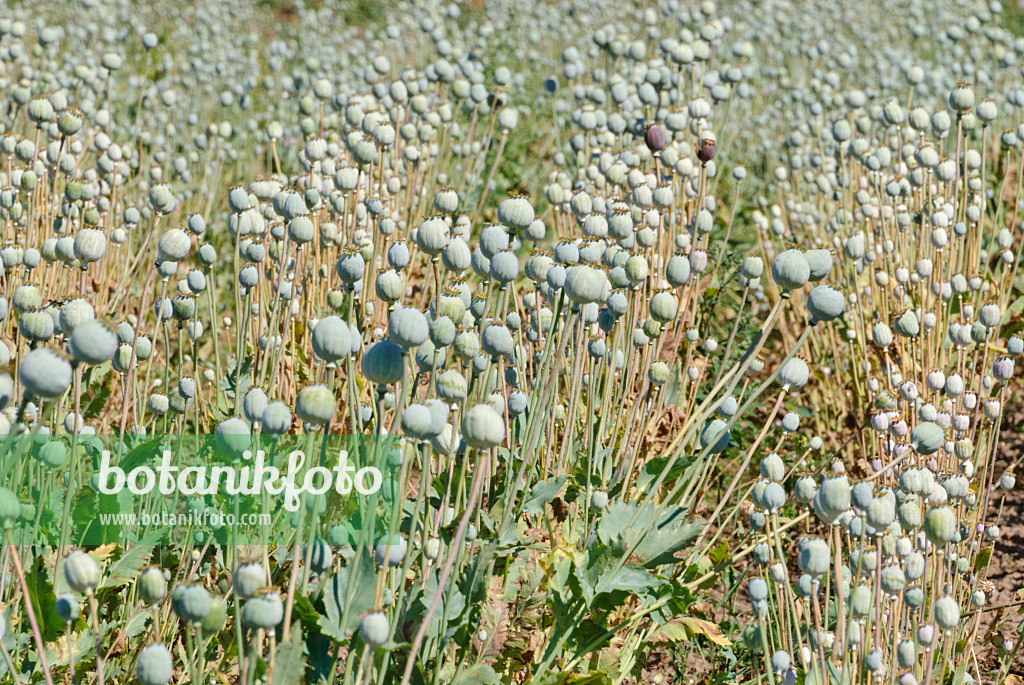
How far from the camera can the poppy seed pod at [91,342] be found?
1100mm

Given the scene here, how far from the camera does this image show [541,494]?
194 cm

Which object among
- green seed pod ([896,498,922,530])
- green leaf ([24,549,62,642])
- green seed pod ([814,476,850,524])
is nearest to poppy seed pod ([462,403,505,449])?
green seed pod ([814,476,850,524])

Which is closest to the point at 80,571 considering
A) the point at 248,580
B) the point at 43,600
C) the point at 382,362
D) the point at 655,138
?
the point at 248,580

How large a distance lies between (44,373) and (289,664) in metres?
0.49

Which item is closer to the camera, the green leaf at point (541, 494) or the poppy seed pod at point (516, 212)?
the poppy seed pod at point (516, 212)

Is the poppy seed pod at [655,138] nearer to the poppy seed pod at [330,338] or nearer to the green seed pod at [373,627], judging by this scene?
the poppy seed pod at [330,338]

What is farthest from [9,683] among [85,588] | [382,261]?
[382,261]

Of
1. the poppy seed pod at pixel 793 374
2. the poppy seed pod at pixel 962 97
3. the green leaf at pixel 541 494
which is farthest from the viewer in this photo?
the poppy seed pod at pixel 962 97

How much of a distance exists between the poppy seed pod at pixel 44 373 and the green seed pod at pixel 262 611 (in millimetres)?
339

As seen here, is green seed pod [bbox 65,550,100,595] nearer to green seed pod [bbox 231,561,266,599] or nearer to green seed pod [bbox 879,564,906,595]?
green seed pod [bbox 231,561,266,599]

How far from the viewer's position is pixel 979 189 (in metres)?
3.20

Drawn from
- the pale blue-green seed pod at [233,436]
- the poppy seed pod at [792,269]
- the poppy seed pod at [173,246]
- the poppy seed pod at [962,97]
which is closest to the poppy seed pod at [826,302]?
the poppy seed pod at [792,269]

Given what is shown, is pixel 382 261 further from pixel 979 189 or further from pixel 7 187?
pixel 979 189

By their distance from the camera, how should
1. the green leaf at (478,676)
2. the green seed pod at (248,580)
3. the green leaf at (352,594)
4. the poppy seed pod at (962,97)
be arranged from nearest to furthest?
the green seed pod at (248,580), the green leaf at (352,594), the green leaf at (478,676), the poppy seed pod at (962,97)
